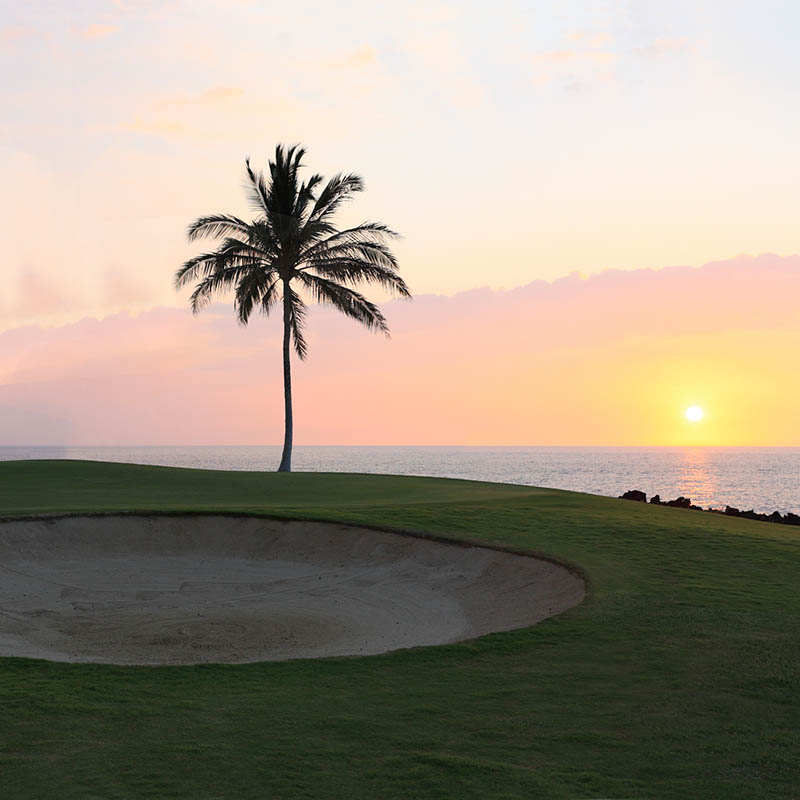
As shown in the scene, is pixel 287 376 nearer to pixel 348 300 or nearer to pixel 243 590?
pixel 348 300

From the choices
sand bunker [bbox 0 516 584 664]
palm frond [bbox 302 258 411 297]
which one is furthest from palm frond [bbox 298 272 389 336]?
sand bunker [bbox 0 516 584 664]

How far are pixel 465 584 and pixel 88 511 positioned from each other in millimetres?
10162

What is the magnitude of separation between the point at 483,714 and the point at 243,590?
9.64 m

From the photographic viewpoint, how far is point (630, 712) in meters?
8.30

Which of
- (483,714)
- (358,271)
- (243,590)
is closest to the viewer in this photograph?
(483,714)

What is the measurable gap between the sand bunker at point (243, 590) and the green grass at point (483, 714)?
2.24 metres

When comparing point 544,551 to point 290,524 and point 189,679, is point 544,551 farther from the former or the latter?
point 189,679

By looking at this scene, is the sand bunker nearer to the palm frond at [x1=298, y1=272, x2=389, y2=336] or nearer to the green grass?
the green grass

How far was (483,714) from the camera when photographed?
323 inches

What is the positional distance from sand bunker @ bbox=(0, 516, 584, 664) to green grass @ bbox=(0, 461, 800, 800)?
2237mm

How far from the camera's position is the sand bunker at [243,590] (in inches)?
521

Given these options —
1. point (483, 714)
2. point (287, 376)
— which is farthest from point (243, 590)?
point (287, 376)

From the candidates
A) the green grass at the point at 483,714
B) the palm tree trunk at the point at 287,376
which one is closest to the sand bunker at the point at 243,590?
the green grass at the point at 483,714

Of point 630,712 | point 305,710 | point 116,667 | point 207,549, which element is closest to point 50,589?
point 207,549
